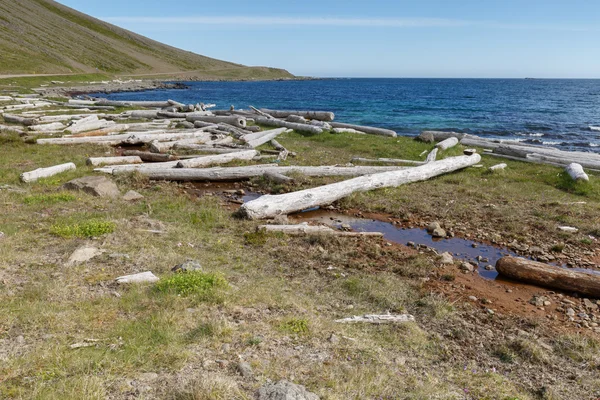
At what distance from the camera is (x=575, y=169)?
16375 millimetres

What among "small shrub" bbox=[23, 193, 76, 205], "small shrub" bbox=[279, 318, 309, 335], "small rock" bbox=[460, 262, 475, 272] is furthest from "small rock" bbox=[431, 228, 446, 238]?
"small shrub" bbox=[23, 193, 76, 205]

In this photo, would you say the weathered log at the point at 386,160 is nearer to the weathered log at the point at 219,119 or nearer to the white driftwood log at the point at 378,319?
the weathered log at the point at 219,119

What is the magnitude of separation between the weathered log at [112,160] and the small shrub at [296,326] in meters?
13.0

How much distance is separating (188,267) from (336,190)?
6903 millimetres

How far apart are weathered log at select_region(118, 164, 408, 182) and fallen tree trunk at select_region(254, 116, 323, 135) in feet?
39.6

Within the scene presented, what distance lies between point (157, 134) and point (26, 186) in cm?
1115

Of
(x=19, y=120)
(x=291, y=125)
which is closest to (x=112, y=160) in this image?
(x=19, y=120)

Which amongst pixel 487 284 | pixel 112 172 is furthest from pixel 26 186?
pixel 487 284

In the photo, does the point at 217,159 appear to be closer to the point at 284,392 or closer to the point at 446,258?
the point at 446,258

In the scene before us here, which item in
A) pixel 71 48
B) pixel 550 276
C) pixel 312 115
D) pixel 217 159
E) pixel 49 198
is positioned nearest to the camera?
pixel 550 276

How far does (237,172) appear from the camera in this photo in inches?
618

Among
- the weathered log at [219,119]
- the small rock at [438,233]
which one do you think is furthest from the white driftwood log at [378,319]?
the weathered log at [219,119]

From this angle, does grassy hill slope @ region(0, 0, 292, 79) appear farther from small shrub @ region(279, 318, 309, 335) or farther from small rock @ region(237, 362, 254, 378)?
small rock @ region(237, 362, 254, 378)

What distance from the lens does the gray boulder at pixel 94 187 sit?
1198cm
